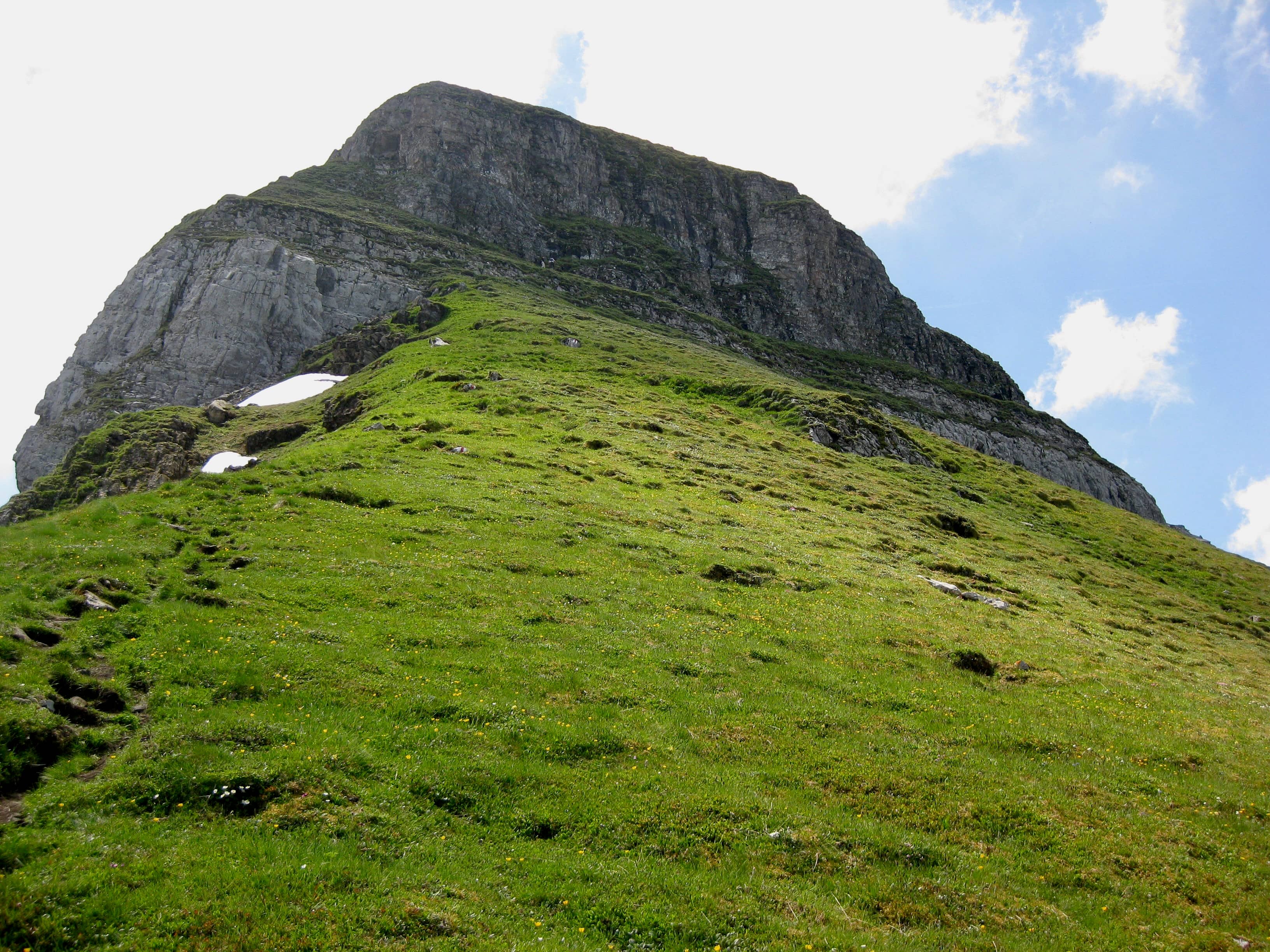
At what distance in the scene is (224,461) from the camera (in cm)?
6325

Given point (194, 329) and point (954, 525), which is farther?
point (194, 329)

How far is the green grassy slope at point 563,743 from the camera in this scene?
11.0 metres

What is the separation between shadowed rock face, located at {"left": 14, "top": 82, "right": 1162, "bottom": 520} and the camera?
343 feet

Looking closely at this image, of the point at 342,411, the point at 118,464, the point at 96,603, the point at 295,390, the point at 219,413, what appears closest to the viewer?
the point at 96,603

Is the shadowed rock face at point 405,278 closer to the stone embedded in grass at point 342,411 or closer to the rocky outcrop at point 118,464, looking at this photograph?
the rocky outcrop at point 118,464

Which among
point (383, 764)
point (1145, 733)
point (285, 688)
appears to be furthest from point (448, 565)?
point (1145, 733)

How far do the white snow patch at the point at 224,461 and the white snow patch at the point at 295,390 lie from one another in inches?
849

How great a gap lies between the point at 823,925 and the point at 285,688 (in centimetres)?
1274

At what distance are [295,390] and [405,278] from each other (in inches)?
1690

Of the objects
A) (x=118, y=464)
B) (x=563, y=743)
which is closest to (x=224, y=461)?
(x=118, y=464)

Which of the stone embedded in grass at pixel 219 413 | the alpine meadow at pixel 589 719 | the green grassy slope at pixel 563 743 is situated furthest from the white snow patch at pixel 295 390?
the green grassy slope at pixel 563 743

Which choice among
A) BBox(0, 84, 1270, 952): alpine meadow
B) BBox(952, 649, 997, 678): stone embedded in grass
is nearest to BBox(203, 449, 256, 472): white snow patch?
BBox(0, 84, 1270, 952): alpine meadow

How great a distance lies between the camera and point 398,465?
129 ft

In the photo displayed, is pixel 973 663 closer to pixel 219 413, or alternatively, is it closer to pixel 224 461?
pixel 224 461
